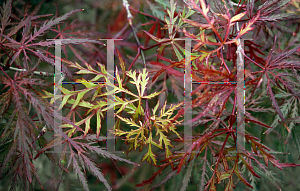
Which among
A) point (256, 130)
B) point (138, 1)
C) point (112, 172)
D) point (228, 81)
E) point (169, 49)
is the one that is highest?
point (138, 1)

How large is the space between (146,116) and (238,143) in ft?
0.46

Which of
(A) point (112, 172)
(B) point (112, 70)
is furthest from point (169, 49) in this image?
(A) point (112, 172)

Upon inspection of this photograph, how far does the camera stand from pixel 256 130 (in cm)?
66

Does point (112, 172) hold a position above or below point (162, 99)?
below

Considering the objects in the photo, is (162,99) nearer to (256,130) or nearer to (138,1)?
(138,1)

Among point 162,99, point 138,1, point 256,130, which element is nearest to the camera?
point 162,99

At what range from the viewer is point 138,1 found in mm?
541

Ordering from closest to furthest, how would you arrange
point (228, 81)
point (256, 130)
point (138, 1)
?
point (228, 81) → point (138, 1) → point (256, 130)

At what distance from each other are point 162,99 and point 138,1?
0.27 meters

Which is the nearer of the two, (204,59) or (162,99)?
(204,59)

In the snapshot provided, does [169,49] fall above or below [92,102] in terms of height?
above

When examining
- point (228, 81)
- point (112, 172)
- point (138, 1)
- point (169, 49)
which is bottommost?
point (112, 172)

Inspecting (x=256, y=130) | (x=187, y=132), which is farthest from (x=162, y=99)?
(x=256, y=130)

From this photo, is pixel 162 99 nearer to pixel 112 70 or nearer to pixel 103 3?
pixel 112 70
